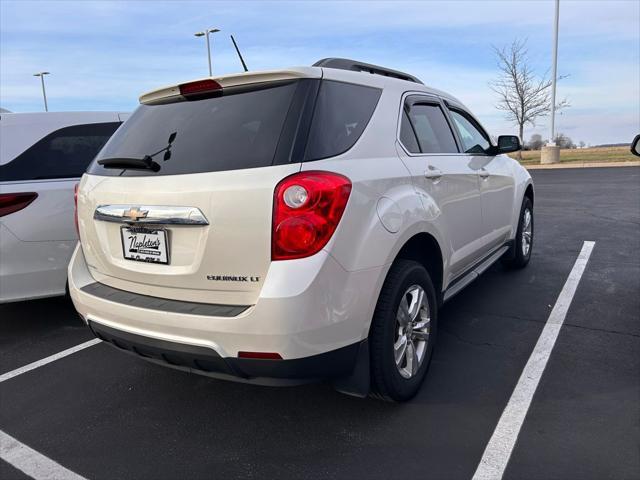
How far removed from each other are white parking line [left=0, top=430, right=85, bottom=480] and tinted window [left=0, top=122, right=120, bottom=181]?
207 cm

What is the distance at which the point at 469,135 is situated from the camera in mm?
4344

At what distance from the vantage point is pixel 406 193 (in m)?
2.84

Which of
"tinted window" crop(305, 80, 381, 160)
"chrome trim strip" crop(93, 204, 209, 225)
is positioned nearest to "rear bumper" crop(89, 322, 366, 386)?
"chrome trim strip" crop(93, 204, 209, 225)

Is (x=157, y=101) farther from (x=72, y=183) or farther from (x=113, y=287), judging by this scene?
(x=72, y=183)

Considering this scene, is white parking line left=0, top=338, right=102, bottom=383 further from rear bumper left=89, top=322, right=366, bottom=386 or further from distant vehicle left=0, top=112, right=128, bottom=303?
rear bumper left=89, top=322, right=366, bottom=386

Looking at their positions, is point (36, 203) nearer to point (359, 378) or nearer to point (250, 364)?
point (250, 364)

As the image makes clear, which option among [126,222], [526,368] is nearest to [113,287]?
[126,222]

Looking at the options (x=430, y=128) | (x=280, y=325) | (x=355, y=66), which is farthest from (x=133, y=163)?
(x=430, y=128)

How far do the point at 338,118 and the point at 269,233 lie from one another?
2.44 ft

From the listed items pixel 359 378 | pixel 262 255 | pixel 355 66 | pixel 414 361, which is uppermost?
pixel 355 66

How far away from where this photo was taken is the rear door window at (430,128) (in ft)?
10.9

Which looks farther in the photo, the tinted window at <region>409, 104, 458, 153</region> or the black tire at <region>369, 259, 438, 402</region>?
the tinted window at <region>409, 104, 458, 153</region>

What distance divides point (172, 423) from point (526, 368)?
2168 millimetres

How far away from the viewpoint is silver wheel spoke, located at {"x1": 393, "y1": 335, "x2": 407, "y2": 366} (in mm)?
2816
